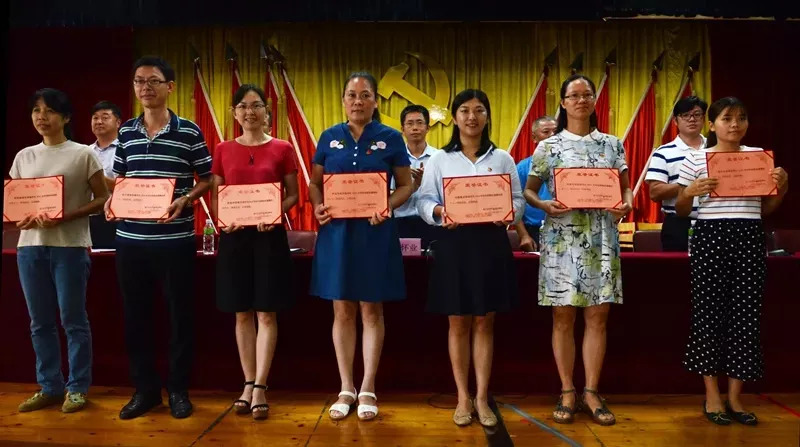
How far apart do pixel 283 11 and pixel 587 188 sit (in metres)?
3.87

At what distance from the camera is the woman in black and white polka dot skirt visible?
2930mm

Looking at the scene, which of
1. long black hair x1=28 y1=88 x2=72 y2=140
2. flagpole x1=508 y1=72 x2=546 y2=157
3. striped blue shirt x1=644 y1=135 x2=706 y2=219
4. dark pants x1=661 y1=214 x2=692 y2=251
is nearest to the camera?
long black hair x1=28 y1=88 x2=72 y2=140

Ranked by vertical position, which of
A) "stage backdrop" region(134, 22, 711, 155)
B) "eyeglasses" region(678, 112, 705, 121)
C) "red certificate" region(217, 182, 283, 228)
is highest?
"stage backdrop" region(134, 22, 711, 155)

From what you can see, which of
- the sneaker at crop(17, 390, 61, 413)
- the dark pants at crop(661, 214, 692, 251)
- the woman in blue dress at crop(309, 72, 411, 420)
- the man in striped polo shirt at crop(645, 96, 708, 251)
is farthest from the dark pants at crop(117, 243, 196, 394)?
the dark pants at crop(661, 214, 692, 251)

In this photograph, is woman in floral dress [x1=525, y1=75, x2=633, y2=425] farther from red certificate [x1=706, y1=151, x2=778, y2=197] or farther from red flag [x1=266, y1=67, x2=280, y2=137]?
red flag [x1=266, y1=67, x2=280, y2=137]

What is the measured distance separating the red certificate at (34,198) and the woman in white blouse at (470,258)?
1.71 m

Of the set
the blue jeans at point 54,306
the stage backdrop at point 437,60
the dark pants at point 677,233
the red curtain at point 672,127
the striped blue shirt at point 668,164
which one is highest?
the stage backdrop at point 437,60

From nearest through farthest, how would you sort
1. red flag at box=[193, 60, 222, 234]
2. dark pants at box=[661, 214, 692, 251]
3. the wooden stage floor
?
the wooden stage floor, dark pants at box=[661, 214, 692, 251], red flag at box=[193, 60, 222, 234]

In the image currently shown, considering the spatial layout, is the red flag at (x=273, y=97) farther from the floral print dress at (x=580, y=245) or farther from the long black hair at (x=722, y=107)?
the long black hair at (x=722, y=107)

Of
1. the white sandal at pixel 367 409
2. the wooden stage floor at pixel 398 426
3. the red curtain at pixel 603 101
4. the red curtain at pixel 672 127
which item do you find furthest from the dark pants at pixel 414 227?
the red curtain at pixel 672 127

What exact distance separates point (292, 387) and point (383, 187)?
4.32ft

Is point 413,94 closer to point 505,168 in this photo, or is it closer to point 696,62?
point 696,62

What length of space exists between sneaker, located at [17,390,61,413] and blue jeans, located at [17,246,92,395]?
0.08 feet

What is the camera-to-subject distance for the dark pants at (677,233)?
369 cm
